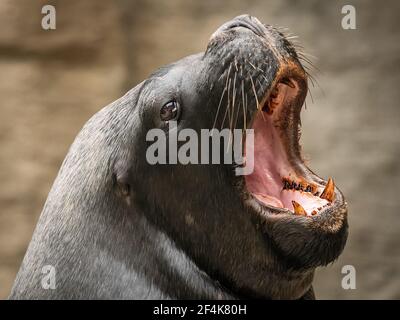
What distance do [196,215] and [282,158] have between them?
50 cm

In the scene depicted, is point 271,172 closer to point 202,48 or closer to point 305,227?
point 305,227

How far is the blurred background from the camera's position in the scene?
21.2 feet

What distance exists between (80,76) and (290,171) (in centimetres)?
352

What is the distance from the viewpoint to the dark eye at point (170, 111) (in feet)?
10.5

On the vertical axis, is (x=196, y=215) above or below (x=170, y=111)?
below

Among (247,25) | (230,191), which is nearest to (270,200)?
(230,191)

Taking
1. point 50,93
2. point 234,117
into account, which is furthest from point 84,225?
point 50,93

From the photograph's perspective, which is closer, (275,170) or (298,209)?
(298,209)

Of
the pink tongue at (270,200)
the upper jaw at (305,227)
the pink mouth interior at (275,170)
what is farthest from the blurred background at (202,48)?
the upper jaw at (305,227)

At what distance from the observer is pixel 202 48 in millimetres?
6633

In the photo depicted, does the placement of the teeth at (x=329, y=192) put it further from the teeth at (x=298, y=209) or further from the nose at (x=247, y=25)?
the nose at (x=247, y=25)

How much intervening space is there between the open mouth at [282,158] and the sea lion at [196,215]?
0.07ft

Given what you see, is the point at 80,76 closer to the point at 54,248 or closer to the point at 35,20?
the point at 35,20

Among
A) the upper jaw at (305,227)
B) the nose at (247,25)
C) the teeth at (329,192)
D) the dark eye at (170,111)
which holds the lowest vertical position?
the upper jaw at (305,227)
